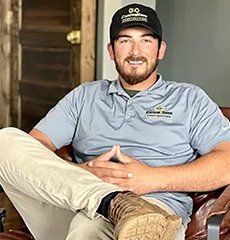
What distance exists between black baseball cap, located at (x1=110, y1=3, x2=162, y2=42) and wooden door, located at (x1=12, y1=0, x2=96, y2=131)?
4.65 ft

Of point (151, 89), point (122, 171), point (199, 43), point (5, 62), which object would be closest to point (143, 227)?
point (122, 171)

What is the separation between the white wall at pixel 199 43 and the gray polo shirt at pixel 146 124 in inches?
55.8

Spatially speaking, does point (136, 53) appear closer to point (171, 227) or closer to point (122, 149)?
point (122, 149)

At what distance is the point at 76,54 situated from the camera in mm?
3896

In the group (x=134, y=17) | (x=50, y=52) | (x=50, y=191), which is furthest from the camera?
(x=50, y=52)

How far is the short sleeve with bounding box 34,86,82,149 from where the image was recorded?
2.41 m

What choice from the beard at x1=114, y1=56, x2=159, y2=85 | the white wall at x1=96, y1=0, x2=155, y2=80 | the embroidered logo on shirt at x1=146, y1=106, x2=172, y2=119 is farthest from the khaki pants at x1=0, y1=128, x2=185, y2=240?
the white wall at x1=96, y1=0, x2=155, y2=80

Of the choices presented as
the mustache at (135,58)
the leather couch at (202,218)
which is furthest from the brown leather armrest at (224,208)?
the mustache at (135,58)

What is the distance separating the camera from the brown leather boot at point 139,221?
1.57 metres

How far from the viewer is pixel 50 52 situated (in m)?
4.21

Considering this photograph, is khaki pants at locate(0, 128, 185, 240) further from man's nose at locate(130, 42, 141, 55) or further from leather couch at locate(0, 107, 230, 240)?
man's nose at locate(130, 42, 141, 55)

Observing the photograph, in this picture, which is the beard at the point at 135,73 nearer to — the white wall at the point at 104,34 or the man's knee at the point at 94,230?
the man's knee at the point at 94,230

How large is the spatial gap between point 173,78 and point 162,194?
6.46 feet

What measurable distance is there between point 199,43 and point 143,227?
7.99 feet
